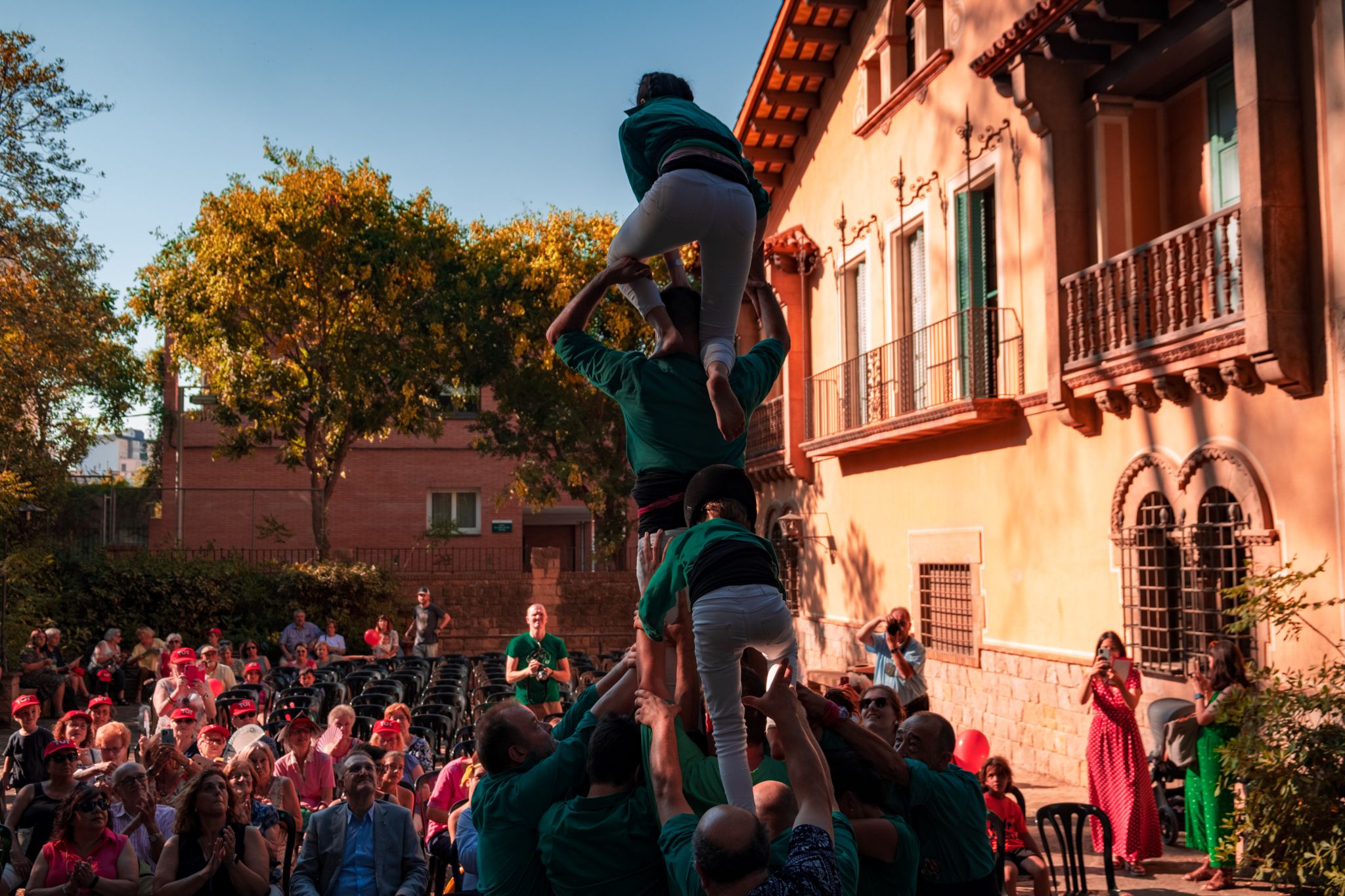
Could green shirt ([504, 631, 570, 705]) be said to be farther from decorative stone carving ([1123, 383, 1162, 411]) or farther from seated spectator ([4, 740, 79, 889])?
decorative stone carving ([1123, 383, 1162, 411])

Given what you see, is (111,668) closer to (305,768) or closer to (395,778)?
(305,768)

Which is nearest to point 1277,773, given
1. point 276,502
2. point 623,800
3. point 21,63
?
point 623,800

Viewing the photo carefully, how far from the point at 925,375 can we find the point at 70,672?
1210 centimetres

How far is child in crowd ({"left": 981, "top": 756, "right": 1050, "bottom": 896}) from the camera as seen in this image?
6934mm

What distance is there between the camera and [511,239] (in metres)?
28.1

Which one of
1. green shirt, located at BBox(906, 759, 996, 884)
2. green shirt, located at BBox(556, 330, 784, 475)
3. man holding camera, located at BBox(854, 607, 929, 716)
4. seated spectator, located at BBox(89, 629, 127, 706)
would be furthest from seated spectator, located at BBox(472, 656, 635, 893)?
seated spectator, located at BBox(89, 629, 127, 706)

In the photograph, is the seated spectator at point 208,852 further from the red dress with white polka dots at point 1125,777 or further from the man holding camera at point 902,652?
the red dress with white polka dots at point 1125,777

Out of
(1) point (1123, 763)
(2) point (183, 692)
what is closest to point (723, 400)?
(1) point (1123, 763)

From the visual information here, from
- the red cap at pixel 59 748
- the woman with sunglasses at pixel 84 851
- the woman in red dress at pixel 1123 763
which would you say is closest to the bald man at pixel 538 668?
the red cap at pixel 59 748

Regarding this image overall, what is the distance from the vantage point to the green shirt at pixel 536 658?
34.8 ft

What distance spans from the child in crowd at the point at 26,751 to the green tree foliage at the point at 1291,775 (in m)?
7.73

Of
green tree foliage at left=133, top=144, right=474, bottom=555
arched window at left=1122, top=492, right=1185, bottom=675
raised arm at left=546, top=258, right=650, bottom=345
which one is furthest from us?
green tree foliage at left=133, top=144, right=474, bottom=555

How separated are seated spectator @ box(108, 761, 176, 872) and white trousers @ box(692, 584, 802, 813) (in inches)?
164

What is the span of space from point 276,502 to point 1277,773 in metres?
28.6
